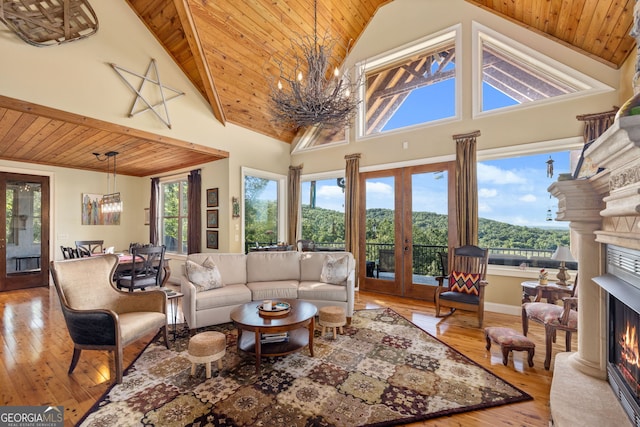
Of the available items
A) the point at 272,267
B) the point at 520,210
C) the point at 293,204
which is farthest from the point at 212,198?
the point at 520,210

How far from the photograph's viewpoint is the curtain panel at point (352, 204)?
229 inches

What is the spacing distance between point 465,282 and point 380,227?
196 cm

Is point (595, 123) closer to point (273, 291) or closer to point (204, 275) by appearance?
point (273, 291)

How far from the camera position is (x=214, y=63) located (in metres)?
4.80

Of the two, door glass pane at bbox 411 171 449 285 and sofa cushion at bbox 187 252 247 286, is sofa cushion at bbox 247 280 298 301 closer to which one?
sofa cushion at bbox 187 252 247 286

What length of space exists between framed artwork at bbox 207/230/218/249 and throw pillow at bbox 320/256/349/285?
2740 mm

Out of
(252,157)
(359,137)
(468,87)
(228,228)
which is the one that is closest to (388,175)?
(359,137)

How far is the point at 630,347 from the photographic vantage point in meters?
1.67

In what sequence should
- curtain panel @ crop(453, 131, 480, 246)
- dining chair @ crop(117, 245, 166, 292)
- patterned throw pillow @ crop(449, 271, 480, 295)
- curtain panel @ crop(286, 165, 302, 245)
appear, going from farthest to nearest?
curtain panel @ crop(286, 165, 302, 245) < curtain panel @ crop(453, 131, 480, 246) < dining chair @ crop(117, 245, 166, 292) < patterned throw pillow @ crop(449, 271, 480, 295)

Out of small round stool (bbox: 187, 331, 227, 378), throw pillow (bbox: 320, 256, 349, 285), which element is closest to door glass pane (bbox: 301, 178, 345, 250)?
throw pillow (bbox: 320, 256, 349, 285)

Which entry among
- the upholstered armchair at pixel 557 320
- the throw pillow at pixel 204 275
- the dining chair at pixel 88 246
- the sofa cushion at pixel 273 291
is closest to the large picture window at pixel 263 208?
the throw pillow at pixel 204 275

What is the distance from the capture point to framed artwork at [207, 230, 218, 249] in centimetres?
583

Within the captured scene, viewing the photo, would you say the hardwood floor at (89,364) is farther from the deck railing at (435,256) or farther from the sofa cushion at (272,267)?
the sofa cushion at (272,267)

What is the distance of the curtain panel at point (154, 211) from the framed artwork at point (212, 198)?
2274 mm
